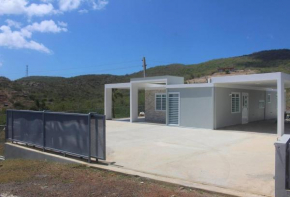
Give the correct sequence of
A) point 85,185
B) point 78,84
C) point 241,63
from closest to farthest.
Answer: point 85,185
point 78,84
point 241,63

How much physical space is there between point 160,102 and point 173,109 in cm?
330

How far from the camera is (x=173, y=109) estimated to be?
18.9m

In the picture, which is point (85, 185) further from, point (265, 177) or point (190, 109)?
point (190, 109)

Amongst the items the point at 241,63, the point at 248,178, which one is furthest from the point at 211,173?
the point at 241,63

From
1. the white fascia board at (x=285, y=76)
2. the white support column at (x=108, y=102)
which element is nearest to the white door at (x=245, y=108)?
the white fascia board at (x=285, y=76)

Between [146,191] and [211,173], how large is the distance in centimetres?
208

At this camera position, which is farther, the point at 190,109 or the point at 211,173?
the point at 190,109

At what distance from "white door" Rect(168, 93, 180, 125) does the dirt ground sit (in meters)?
12.0

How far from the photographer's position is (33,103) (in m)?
37.0

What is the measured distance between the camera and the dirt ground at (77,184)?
5359mm

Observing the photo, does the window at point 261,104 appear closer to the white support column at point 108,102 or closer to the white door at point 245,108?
the white door at point 245,108

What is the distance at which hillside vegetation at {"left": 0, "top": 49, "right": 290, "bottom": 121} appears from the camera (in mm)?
34781

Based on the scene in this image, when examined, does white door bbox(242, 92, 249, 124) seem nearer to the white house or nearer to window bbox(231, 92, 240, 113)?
the white house

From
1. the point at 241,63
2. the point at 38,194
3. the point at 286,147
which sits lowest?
the point at 38,194
